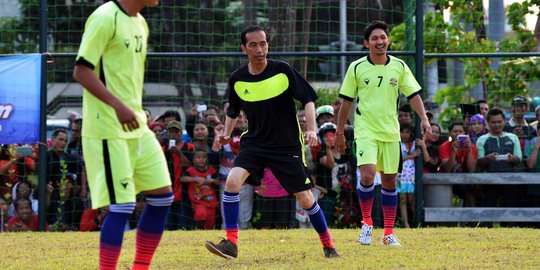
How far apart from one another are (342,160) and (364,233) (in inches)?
134

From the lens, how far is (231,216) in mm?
8500

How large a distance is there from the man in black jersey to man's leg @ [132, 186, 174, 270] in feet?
6.32

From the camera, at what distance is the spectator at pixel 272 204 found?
12.5m

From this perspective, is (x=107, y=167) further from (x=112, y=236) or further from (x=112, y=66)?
(x=112, y=66)

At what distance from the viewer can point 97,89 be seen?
5715mm

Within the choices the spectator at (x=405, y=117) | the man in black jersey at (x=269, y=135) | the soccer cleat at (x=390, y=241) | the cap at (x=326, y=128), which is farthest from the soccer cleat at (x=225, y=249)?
the spectator at (x=405, y=117)

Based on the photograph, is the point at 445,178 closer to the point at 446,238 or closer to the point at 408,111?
the point at 408,111

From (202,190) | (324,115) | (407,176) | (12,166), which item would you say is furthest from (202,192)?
(407,176)

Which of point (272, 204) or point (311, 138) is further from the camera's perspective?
point (272, 204)

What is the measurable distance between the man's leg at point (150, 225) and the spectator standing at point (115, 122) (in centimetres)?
8

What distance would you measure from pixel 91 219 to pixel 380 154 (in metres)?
4.72

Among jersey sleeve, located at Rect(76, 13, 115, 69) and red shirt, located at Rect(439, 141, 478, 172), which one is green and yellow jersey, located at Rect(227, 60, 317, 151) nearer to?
jersey sleeve, located at Rect(76, 13, 115, 69)

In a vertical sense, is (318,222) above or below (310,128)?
below

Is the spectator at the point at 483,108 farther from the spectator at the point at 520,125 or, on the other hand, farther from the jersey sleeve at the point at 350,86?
the jersey sleeve at the point at 350,86
